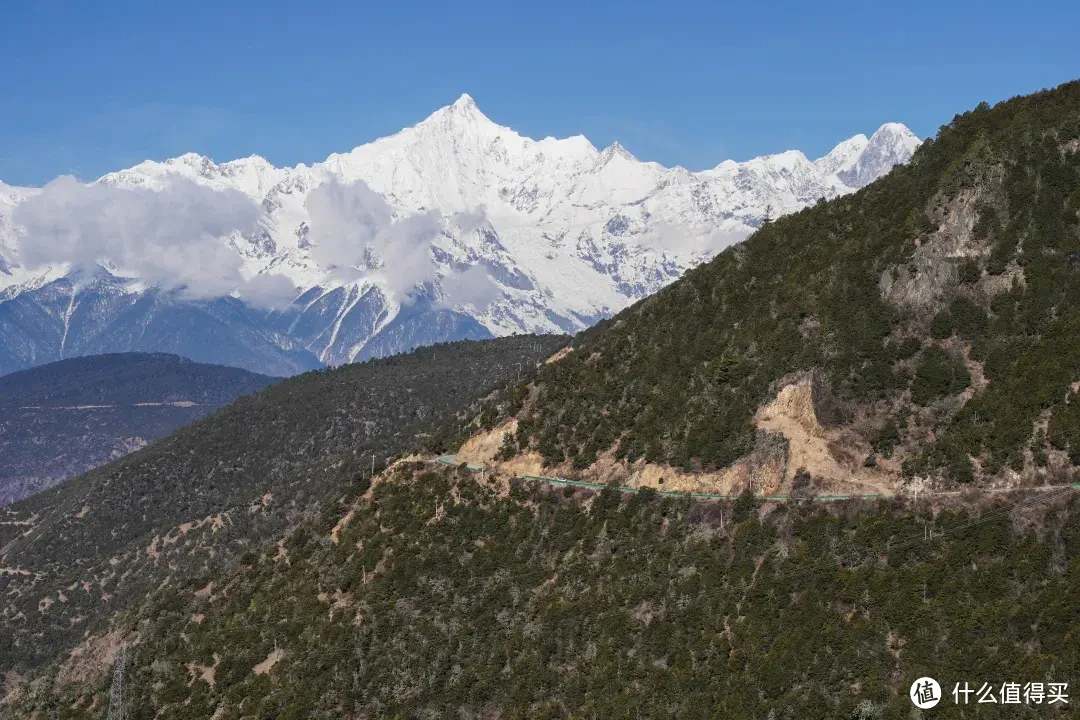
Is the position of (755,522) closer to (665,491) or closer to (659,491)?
(665,491)

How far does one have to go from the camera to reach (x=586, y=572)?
108 meters

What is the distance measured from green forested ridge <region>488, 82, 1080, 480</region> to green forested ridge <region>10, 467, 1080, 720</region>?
7899mm

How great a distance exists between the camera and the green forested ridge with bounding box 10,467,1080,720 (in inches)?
3226

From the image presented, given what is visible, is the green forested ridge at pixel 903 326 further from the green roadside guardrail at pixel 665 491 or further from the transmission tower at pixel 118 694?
the transmission tower at pixel 118 694

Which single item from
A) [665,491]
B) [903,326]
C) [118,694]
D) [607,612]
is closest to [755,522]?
[665,491]

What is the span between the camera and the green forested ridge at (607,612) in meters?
81.9

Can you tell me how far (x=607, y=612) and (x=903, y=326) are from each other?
37.3 metres

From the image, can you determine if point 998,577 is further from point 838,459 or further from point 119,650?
point 119,650

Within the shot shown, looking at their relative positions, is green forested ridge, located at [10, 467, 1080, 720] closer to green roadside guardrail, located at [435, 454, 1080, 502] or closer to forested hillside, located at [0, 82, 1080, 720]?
forested hillside, located at [0, 82, 1080, 720]

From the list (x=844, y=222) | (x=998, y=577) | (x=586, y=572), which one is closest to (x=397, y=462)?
(x=586, y=572)

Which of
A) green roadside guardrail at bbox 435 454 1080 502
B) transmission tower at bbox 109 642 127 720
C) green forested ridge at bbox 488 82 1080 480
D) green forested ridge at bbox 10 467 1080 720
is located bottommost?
transmission tower at bbox 109 642 127 720

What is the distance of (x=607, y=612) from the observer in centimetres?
10156

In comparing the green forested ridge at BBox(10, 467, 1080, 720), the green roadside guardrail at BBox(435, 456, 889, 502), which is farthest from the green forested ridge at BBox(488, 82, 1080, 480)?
the green forested ridge at BBox(10, 467, 1080, 720)

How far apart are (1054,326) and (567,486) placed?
4607 centimetres
